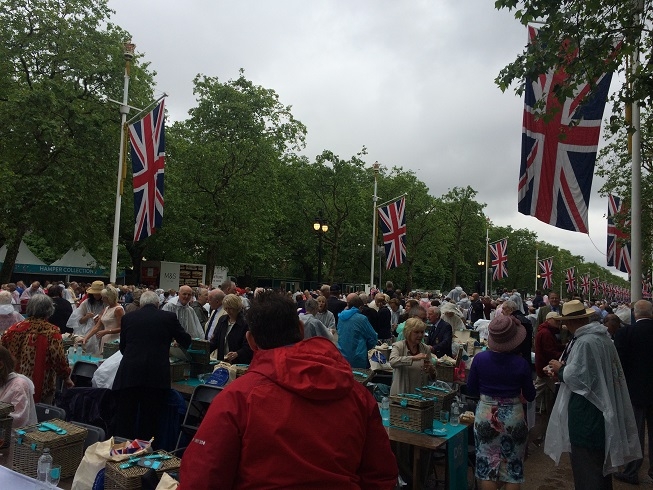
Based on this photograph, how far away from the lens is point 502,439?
467 centimetres

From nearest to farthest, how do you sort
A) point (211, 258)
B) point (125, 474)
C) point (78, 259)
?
1. point (125, 474)
2. point (78, 259)
3. point (211, 258)

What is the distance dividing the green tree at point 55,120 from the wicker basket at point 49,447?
20.0 metres

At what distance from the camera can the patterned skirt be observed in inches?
183

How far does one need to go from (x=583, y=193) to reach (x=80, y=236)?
21.1 metres

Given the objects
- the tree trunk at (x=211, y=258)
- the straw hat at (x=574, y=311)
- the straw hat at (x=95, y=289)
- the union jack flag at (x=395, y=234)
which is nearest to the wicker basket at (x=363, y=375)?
the straw hat at (x=574, y=311)

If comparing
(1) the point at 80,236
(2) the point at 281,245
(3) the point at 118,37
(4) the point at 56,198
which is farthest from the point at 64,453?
(2) the point at 281,245

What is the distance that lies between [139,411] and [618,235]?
56.4 ft

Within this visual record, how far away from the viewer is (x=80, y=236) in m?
23.6

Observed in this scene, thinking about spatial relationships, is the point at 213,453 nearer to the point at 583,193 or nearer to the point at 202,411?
the point at 202,411

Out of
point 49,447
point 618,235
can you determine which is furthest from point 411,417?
point 618,235

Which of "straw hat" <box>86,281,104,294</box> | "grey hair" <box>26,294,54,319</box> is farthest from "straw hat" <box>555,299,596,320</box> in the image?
"straw hat" <box>86,281,104,294</box>

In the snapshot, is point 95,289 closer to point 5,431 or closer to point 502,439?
point 5,431

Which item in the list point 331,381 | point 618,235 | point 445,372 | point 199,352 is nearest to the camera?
point 331,381

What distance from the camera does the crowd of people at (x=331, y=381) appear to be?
181 centimetres
